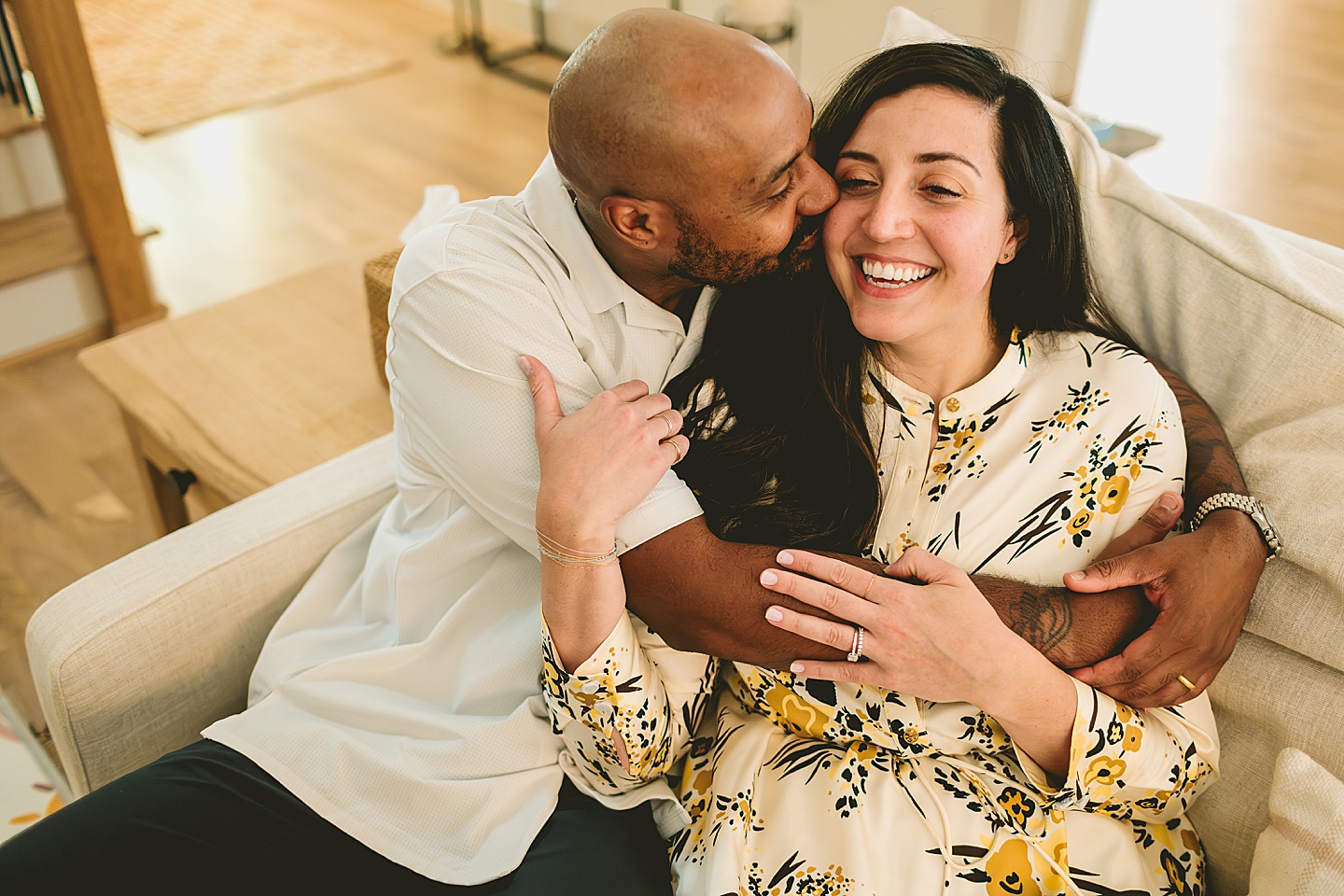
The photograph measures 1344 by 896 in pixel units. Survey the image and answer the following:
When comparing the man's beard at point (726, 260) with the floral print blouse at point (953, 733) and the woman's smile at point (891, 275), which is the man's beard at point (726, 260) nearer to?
the woman's smile at point (891, 275)

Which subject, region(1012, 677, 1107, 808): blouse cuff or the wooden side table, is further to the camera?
the wooden side table

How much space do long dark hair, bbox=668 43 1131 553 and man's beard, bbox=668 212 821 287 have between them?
0.11 ft

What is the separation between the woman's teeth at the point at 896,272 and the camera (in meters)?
1.28

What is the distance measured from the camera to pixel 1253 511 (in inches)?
49.1

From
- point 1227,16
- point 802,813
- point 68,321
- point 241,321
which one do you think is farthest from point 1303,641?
point 1227,16

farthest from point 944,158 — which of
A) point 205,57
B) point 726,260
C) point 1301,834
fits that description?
point 205,57

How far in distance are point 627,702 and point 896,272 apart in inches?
23.1

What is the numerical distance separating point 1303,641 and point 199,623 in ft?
4.43

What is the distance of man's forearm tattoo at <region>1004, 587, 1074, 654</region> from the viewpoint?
123 centimetres

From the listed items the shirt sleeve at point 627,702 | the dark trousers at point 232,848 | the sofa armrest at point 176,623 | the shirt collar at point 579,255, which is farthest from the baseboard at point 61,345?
the shirt sleeve at point 627,702

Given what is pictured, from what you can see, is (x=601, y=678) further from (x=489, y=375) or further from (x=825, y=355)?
(x=825, y=355)

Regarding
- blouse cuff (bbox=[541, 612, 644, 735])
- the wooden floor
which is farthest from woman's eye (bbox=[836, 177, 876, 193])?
the wooden floor

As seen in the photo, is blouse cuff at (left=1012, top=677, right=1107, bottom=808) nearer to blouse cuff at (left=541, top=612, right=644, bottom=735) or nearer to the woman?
the woman

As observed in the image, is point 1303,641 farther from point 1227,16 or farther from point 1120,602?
point 1227,16
